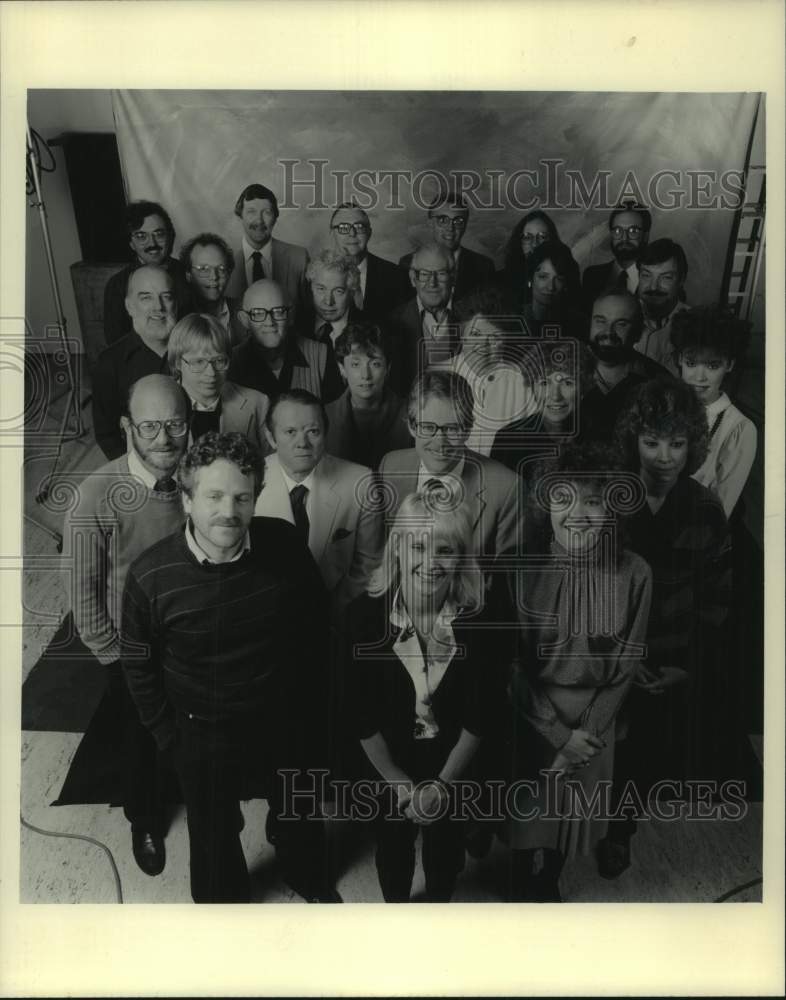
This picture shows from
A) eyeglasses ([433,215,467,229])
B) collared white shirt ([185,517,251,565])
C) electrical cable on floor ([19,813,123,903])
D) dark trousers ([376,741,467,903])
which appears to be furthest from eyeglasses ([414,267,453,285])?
electrical cable on floor ([19,813,123,903])

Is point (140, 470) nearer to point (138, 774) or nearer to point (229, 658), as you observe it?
point (229, 658)

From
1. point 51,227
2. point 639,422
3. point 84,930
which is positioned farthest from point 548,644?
point 51,227

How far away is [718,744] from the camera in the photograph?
3.45 m

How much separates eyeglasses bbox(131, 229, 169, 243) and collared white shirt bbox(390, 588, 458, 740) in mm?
1111

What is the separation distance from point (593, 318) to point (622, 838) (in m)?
1.37

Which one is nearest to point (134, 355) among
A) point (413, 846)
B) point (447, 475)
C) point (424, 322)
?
point (424, 322)

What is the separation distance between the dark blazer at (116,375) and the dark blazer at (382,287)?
56 centimetres

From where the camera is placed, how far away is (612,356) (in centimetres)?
342

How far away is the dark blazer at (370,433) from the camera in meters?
3.39

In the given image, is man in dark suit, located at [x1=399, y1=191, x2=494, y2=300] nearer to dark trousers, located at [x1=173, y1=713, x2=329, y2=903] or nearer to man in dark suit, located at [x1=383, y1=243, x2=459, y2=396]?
man in dark suit, located at [x1=383, y1=243, x2=459, y2=396]

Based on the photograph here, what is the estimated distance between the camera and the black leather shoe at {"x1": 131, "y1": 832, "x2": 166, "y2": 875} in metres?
3.40

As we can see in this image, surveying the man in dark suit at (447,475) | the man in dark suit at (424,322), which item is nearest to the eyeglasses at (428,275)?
the man in dark suit at (424,322)

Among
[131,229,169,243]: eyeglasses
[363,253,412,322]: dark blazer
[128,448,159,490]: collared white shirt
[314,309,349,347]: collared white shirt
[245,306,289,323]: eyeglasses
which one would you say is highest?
[131,229,169,243]: eyeglasses

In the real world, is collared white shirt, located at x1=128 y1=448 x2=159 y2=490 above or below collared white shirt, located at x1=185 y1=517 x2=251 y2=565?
above
